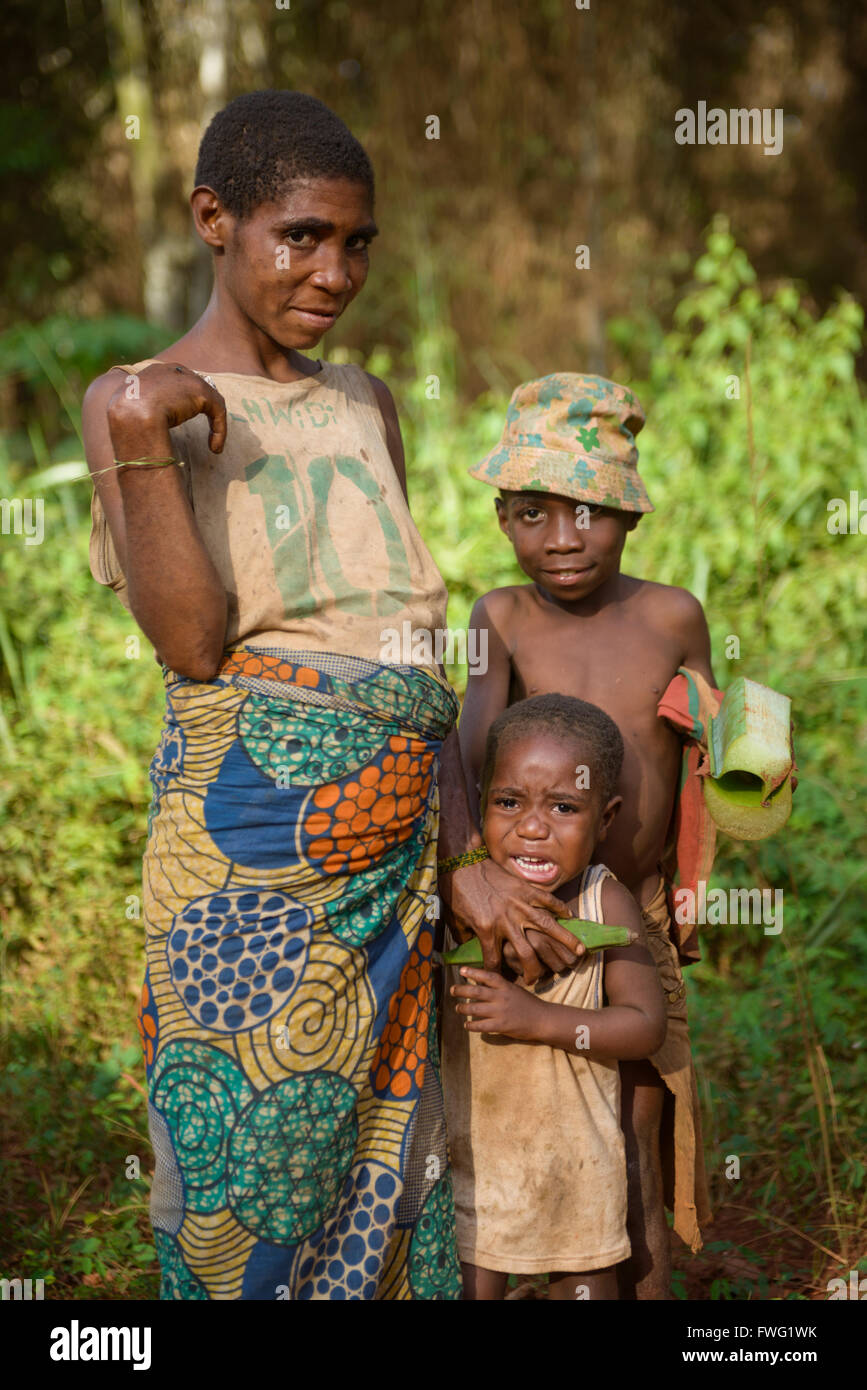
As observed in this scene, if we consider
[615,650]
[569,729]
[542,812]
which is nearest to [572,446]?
[615,650]

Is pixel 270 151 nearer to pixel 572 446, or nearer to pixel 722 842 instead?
pixel 572 446

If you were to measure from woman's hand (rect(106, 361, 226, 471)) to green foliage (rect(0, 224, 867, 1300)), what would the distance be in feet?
4.15

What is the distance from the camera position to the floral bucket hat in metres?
2.20

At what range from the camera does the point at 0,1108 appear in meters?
3.05

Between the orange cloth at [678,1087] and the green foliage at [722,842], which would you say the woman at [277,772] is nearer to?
the orange cloth at [678,1087]

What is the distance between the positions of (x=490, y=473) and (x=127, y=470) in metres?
0.82

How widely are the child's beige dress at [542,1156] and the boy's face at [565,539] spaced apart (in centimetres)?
56

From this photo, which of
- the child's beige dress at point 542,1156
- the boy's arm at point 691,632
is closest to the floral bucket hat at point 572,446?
the boy's arm at point 691,632

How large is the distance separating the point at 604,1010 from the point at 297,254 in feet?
3.87

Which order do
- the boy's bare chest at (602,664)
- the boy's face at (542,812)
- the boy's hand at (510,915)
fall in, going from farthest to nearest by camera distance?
the boy's bare chest at (602,664) < the boy's face at (542,812) < the boy's hand at (510,915)

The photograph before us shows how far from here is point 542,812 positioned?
6.72ft

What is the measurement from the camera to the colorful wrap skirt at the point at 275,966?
1.70 m

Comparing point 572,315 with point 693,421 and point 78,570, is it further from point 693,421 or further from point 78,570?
point 78,570

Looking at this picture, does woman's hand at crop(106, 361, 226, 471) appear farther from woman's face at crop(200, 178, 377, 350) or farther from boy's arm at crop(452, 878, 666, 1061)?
boy's arm at crop(452, 878, 666, 1061)
